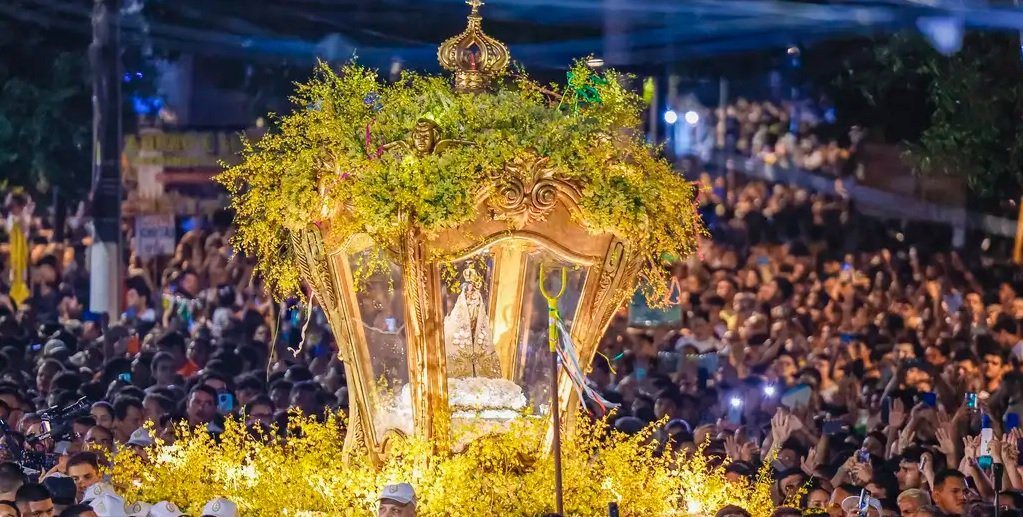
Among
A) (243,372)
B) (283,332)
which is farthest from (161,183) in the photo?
(243,372)

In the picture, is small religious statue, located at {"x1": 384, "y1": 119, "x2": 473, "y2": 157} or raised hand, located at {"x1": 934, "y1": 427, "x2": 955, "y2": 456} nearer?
small religious statue, located at {"x1": 384, "y1": 119, "x2": 473, "y2": 157}

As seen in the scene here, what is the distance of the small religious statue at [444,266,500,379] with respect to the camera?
12344mm

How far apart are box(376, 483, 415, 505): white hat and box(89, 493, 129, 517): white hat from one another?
1.84m

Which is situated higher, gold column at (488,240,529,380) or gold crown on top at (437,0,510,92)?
gold crown on top at (437,0,510,92)

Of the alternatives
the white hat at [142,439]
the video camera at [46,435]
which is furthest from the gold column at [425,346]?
the video camera at [46,435]

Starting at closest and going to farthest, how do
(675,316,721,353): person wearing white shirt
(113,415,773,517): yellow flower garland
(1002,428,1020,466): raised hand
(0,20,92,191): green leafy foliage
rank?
1. (113,415,773,517): yellow flower garland
2. (1002,428,1020,466): raised hand
3. (675,316,721,353): person wearing white shirt
4. (0,20,92,191): green leafy foliage

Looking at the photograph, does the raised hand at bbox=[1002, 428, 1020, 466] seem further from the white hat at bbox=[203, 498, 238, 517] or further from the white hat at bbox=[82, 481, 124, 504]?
the white hat at bbox=[82, 481, 124, 504]

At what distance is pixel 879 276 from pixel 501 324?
15.8 m

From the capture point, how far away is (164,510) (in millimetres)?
12242

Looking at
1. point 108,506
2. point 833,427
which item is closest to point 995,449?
point 833,427

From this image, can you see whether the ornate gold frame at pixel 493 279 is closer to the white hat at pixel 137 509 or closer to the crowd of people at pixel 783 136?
the white hat at pixel 137 509

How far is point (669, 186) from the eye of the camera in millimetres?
12102

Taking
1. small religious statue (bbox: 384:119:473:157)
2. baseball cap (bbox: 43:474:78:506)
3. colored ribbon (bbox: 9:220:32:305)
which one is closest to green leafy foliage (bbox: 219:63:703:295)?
small religious statue (bbox: 384:119:473:157)

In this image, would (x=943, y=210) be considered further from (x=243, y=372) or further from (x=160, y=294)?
(x=243, y=372)
